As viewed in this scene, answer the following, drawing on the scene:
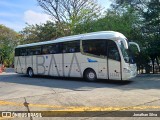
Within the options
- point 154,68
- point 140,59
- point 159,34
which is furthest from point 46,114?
point 154,68

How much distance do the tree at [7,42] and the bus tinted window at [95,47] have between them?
45373mm

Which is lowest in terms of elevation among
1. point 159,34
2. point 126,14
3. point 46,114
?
Result: point 46,114

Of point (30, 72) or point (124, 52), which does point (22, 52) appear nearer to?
point (30, 72)

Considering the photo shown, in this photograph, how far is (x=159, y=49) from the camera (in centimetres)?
2139

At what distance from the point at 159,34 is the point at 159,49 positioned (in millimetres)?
1780

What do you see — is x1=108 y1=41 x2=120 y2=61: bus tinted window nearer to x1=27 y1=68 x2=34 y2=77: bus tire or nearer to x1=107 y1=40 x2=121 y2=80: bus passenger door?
x1=107 y1=40 x2=121 y2=80: bus passenger door

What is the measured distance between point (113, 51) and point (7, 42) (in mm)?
48813

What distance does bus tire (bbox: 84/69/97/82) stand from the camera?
15.9 m

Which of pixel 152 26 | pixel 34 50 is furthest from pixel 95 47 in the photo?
pixel 152 26

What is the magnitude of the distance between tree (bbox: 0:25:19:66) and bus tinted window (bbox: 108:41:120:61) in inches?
1851

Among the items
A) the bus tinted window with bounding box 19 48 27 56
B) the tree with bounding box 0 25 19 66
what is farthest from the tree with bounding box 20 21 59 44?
the bus tinted window with bounding box 19 48 27 56

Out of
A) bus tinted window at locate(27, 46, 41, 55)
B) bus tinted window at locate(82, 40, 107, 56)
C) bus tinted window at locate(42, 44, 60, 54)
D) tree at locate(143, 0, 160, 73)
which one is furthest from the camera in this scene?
tree at locate(143, 0, 160, 73)

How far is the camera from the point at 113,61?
48.3 ft

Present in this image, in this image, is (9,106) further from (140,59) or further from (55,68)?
(140,59)
